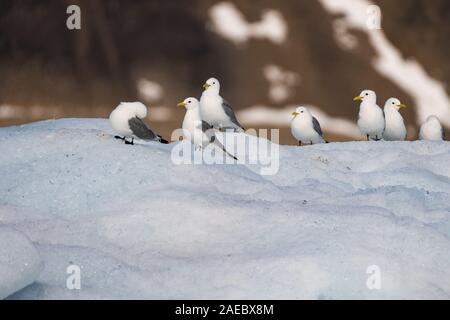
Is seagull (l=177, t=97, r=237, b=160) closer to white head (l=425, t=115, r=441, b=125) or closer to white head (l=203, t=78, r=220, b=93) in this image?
white head (l=203, t=78, r=220, b=93)

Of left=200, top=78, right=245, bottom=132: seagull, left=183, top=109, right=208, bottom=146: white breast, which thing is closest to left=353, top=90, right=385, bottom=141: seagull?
left=200, top=78, right=245, bottom=132: seagull

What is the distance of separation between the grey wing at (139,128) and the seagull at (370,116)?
363cm

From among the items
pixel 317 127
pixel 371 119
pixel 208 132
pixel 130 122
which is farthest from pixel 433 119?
pixel 130 122

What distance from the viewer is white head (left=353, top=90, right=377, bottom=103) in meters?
10.2

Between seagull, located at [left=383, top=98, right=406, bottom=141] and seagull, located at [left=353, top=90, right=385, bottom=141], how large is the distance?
0.21m

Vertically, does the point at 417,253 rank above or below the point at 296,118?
below

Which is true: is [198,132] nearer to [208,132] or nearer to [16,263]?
[208,132]

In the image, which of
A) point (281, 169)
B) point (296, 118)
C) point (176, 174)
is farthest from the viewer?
point (296, 118)

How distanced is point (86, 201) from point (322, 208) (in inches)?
80.3

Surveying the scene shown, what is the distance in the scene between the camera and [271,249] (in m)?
5.55

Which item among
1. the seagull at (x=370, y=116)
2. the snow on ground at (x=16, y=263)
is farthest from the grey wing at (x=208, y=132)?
the snow on ground at (x=16, y=263)
